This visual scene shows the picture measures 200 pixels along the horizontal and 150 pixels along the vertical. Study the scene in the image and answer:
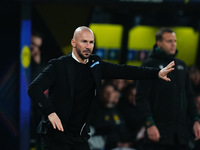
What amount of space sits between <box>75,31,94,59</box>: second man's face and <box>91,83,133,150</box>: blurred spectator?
7.67ft

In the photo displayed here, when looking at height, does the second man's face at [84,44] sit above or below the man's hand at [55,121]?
above

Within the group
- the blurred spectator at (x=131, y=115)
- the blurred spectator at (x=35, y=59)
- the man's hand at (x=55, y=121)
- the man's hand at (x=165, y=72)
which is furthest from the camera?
the blurred spectator at (x=131, y=115)

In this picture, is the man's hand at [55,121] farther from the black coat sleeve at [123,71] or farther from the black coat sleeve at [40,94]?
the black coat sleeve at [123,71]

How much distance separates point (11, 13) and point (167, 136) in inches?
101

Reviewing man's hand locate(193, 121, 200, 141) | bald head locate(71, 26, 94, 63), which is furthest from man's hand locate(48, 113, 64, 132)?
man's hand locate(193, 121, 200, 141)

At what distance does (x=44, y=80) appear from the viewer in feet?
12.6

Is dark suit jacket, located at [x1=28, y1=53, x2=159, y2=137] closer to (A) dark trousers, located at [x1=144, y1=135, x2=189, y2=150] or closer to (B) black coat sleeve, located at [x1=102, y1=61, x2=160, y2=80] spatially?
(B) black coat sleeve, located at [x1=102, y1=61, x2=160, y2=80]

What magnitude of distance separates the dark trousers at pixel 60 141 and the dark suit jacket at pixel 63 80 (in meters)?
0.08

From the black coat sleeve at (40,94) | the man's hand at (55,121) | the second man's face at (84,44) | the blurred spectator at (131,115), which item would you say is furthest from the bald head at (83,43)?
the blurred spectator at (131,115)

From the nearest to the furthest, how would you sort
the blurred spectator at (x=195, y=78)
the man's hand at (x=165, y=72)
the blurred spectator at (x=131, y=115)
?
the man's hand at (x=165, y=72) → the blurred spectator at (x=131, y=115) → the blurred spectator at (x=195, y=78)

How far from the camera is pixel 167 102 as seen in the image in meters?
5.08

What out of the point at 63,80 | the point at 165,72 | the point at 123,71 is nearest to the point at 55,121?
the point at 63,80

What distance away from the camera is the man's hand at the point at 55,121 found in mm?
3707

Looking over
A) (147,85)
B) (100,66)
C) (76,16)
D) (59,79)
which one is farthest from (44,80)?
(76,16)
